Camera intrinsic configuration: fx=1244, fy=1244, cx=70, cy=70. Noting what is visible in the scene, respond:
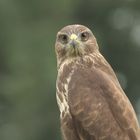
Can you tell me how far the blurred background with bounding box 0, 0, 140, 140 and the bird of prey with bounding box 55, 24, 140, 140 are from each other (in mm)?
13260

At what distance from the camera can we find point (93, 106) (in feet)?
39.7

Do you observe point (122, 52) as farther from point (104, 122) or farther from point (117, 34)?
point (104, 122)

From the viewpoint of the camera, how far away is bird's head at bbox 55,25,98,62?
12852mm

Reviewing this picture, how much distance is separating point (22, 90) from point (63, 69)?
1529cm

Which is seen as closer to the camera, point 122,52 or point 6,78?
point 6,78

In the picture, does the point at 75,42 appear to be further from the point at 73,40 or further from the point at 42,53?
the point at 42,53

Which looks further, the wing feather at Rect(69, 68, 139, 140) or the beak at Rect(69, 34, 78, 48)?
the beak at Rect(69, 34, 78, 48)

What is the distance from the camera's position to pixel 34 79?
28.3 m

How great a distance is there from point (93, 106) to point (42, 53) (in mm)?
16281

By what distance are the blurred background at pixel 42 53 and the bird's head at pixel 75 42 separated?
12677mm

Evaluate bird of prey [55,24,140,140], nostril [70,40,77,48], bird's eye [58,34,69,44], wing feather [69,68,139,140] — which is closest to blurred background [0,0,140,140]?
bird's eye [58,34,69,44]

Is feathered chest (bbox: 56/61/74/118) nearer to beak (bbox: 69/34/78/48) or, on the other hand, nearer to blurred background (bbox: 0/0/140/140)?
beak (bbox: 69/34/78/48)

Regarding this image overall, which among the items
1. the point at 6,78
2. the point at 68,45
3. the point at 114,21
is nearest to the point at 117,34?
the point at 114,21

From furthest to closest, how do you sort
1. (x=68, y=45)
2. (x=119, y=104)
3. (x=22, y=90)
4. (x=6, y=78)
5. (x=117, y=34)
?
(x=117, y=34) < (x=6, y=78) < (x=22, y=90) < (x=68, y=45) < (x=119, y=104)
